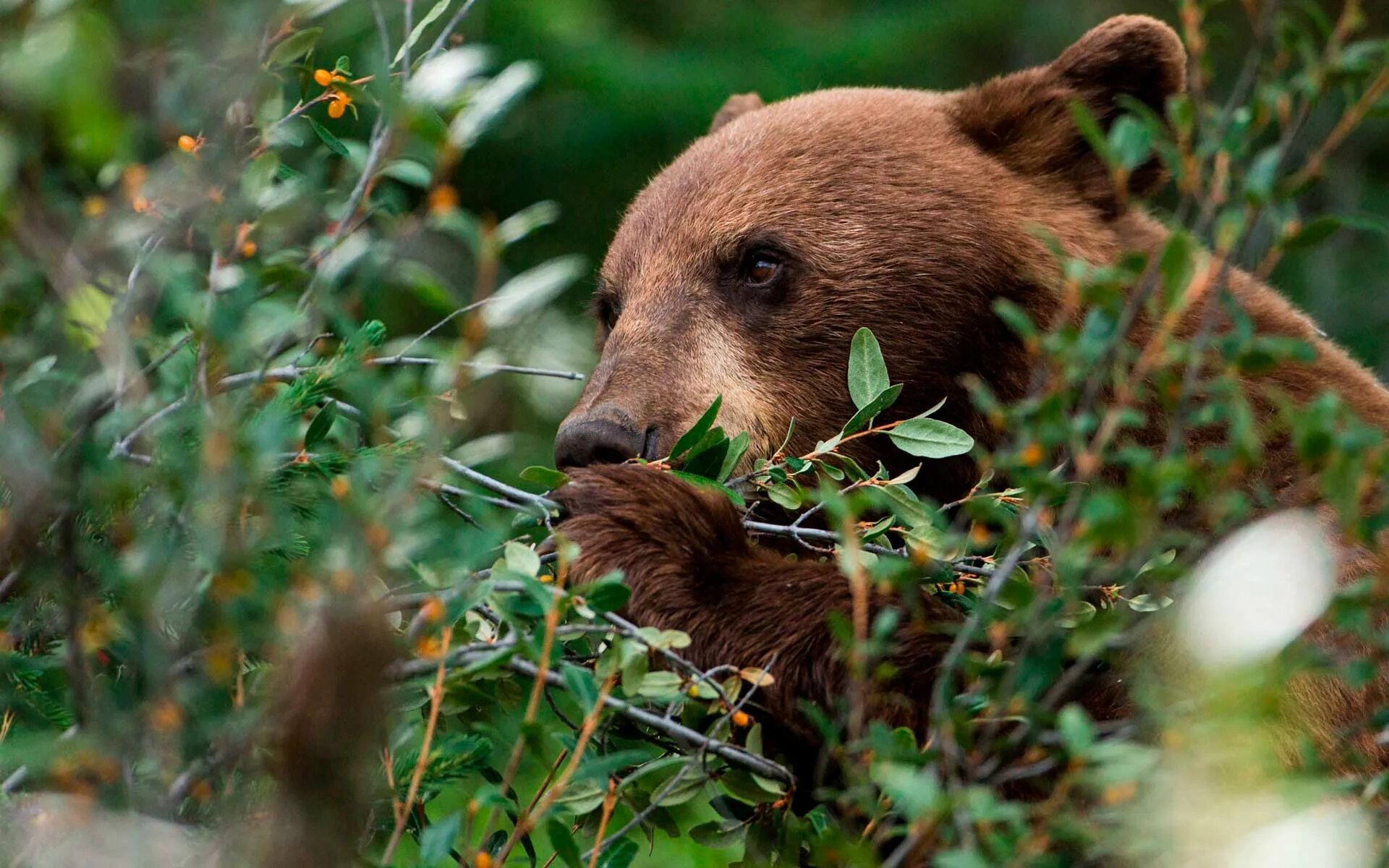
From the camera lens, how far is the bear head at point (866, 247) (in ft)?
11.0

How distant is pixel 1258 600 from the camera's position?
161 cm

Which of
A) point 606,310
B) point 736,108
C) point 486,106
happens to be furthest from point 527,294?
→ point 736,108

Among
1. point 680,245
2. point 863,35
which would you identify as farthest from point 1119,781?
point 863,35

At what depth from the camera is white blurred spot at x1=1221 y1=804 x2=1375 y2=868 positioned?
1.38 meters

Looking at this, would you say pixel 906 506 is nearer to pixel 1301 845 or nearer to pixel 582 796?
pixel 582 796

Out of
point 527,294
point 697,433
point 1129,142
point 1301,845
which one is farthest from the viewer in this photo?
point 697,433

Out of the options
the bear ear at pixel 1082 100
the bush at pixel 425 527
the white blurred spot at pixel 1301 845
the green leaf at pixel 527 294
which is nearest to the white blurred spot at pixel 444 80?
the bush at pixel 425 527

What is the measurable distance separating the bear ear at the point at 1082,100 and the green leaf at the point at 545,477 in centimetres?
180

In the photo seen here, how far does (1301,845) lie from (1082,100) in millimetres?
2673

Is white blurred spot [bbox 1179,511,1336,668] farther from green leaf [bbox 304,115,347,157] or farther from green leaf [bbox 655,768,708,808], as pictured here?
green leaf [bbox 304,115,347,157]

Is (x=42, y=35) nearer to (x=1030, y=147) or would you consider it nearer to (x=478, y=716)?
(x=478, y=716)

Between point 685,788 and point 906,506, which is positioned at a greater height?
point 906,506

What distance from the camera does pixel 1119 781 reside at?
146cm

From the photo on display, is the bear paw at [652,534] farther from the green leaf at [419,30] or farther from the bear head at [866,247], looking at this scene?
the green leaf at [419,30]
